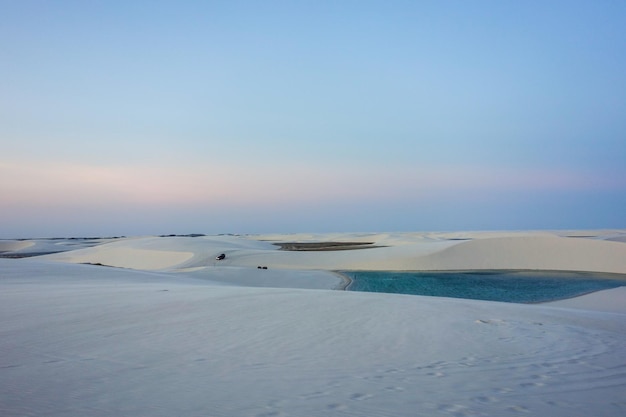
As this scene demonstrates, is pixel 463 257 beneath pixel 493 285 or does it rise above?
above

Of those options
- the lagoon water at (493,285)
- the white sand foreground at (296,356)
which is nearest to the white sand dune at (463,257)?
the lagoon water at (493,285)

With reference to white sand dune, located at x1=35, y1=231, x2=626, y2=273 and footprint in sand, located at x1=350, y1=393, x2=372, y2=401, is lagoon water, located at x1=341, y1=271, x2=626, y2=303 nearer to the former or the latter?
white sand dune, located at x1=35, y1=231, x2=626, y2=273

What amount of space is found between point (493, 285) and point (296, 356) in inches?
692

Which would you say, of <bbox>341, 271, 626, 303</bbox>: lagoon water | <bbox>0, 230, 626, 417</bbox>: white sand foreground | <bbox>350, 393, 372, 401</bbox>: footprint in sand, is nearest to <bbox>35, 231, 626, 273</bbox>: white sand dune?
<bbox>341, 271, 626, 303</bbox>: lagoon water

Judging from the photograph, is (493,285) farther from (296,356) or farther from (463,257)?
(296,356)

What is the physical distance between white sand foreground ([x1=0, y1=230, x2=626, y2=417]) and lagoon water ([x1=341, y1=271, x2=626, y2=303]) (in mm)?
7025

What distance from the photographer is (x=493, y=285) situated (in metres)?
21.2

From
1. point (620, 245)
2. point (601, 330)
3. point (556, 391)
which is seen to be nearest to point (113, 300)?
point (556, 391)

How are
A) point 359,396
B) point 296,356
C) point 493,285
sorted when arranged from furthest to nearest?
point 493,285, point 296,356, point 359,396

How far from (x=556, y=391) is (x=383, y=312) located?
204 inches

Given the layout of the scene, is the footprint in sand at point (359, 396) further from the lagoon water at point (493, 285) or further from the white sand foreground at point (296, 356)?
the lagoon water at point (493, 285)

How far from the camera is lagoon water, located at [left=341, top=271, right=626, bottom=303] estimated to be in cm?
1808

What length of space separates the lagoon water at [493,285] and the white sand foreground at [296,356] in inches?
277

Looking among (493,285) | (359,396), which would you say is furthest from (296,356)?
(493,285)
